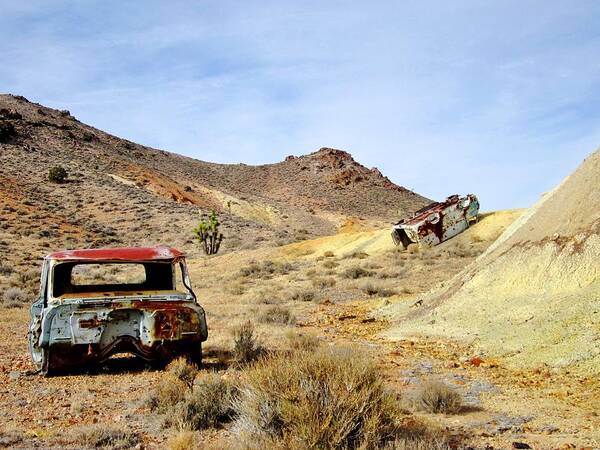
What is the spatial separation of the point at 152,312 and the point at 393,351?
158 inches

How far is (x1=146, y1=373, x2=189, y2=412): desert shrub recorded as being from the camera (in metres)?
6.26

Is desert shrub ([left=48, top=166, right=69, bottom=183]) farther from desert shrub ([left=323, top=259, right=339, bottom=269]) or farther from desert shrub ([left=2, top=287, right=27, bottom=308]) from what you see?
desert shrub ([left=2, top=287, right=27, bottom=308])

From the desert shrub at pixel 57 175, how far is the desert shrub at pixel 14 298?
3919cm

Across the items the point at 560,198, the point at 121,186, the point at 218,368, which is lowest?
the point at 218,368

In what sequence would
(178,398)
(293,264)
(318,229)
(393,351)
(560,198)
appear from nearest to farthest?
1. (178,398)
2. (393,351)
3. (560,198)
4. (293,264)
5. (318,229)

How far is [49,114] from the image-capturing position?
75062mm

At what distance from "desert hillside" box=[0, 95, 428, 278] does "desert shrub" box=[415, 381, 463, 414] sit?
27.1m

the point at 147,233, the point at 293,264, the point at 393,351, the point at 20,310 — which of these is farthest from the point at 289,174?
the point at 393,351

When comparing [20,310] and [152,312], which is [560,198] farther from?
[20,310]

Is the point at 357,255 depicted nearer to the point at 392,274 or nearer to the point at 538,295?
the point at 392,274

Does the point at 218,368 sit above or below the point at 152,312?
below

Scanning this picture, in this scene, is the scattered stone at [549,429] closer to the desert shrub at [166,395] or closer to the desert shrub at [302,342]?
the desert shrub at [166,395]

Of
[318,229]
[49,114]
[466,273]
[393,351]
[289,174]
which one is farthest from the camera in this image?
[289,174]

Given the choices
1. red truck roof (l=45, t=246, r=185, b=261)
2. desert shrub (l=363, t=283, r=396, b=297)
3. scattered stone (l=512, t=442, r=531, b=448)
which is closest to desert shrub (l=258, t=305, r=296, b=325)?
desert shrub (l=363, t=283, r=396, b=297)
